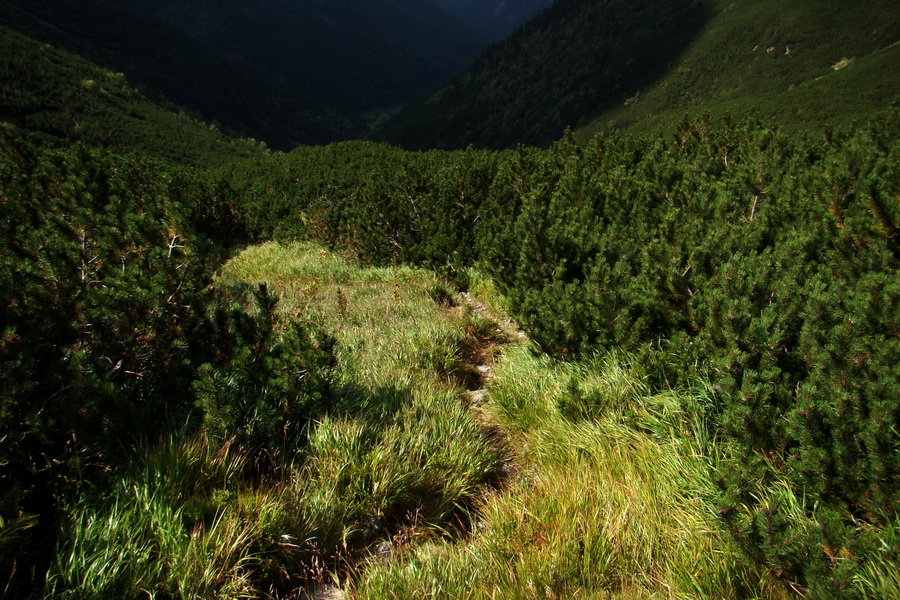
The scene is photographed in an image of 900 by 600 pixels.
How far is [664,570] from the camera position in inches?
70.7

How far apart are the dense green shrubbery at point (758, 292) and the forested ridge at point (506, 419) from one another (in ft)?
0.05

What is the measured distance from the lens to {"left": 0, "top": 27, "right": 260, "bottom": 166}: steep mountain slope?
39.9 metres

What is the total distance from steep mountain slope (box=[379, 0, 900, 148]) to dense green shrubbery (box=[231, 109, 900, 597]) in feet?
309

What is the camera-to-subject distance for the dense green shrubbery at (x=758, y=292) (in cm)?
166

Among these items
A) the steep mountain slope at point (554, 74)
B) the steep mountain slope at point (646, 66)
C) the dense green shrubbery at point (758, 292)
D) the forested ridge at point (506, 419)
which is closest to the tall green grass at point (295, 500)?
the forested ridge at point (506, 419)

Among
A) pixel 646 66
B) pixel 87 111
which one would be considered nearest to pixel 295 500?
pixel 87 111

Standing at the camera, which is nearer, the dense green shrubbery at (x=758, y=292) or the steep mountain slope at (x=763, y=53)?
the dense green shrubbery at (x=758, y=292)

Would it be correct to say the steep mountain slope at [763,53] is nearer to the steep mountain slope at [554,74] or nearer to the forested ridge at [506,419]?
the steep mountain slope at [554,74]

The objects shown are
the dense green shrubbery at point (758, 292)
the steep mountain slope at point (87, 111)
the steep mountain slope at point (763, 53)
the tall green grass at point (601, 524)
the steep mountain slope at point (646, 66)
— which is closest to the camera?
the dense green shrubbery at point (758, 292)

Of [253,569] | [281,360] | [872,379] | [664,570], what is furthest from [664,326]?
[253,569]

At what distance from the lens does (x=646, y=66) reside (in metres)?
136

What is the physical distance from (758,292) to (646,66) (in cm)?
16216

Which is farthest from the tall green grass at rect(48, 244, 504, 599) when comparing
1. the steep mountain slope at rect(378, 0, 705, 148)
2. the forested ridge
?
the steep mountain slope at rect(378, 0, 705, 148)

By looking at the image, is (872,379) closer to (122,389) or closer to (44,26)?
(122,389)
